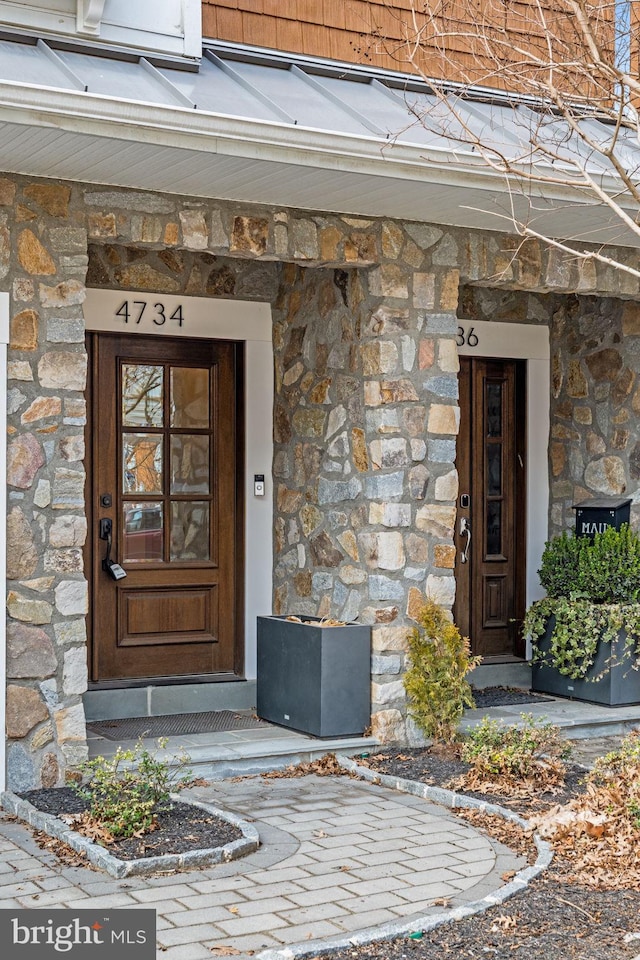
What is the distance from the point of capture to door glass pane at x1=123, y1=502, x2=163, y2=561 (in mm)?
6980

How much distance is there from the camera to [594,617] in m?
7.26

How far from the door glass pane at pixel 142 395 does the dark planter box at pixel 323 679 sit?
1541 mm

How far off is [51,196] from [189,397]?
1985 millimetres

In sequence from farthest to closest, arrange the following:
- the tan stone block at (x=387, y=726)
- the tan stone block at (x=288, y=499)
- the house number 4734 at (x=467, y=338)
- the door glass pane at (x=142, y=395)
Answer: the house number 4734 at (x=467, y=338), the tan stone block at (x=288, y=499), the door glass pane at (x=142, y=395), the tan stone block at (x=387, y=726)

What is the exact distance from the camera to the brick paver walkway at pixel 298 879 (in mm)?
3812

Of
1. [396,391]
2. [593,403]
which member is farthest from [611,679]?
[396,391]

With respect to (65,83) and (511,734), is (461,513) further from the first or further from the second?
(65,83)

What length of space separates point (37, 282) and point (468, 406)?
3.66 metres

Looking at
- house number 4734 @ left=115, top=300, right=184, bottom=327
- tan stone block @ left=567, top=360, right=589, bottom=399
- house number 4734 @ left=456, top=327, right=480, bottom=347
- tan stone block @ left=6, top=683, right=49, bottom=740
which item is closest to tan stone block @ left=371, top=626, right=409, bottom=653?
tan stone block @ left=6, top=683, right=49, bottom=740

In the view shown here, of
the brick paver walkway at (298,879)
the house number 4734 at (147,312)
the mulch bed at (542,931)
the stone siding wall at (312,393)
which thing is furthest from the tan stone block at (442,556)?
the mulch bed at (542,931)

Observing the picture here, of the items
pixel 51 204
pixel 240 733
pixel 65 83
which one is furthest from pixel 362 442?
pixel 65 83

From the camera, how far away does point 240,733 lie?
639 centimetres

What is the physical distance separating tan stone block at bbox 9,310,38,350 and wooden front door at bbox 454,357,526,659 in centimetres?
357

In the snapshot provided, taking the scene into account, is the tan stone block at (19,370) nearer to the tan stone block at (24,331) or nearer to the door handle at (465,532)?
the tan stone block at (24,331)
